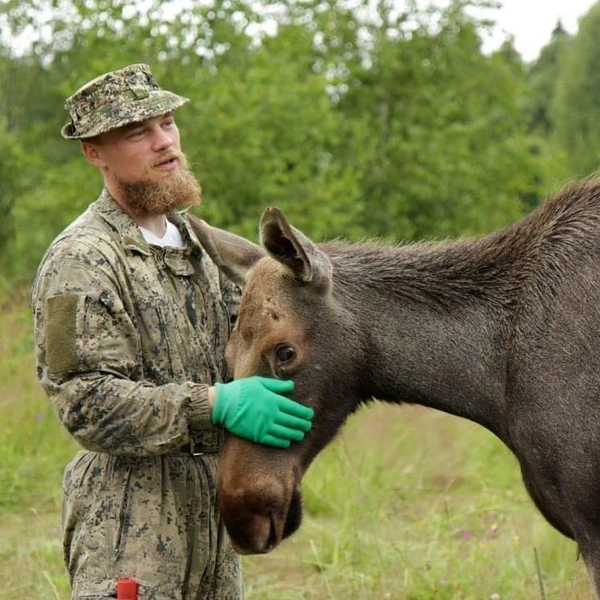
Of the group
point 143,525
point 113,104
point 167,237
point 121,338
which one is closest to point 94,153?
point 113,104

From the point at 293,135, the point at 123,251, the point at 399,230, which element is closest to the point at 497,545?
the point at 123,251

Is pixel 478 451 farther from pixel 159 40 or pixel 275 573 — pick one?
pixel 159 40

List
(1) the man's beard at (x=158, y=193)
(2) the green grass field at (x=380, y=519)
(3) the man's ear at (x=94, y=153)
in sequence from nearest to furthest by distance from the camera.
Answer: (1) the man's beard at (x=158, y=193) → (3) the man's ear at (x=94, y=153) → (2) the green grass field at (x=380, y=519)

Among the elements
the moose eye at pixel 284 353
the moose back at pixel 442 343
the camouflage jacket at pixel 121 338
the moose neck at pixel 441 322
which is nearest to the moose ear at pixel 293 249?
the moose back at pixel 442 343

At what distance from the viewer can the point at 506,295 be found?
4.38m

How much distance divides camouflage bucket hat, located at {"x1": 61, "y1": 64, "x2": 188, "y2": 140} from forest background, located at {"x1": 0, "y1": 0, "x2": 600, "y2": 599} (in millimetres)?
2990

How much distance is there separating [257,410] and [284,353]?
0.30 metres

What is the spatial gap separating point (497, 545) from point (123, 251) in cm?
375

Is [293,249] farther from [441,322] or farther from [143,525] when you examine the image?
[143,525]

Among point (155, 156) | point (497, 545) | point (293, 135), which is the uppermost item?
point (155, 156)

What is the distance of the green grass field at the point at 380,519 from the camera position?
6.27 meters

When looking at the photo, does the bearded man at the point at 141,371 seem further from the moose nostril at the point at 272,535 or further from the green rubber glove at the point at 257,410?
the moose nostril at the point at 272,535


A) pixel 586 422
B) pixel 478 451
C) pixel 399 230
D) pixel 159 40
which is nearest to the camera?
pixel 586 422

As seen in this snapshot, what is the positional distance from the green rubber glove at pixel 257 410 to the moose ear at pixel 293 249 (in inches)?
17.2
